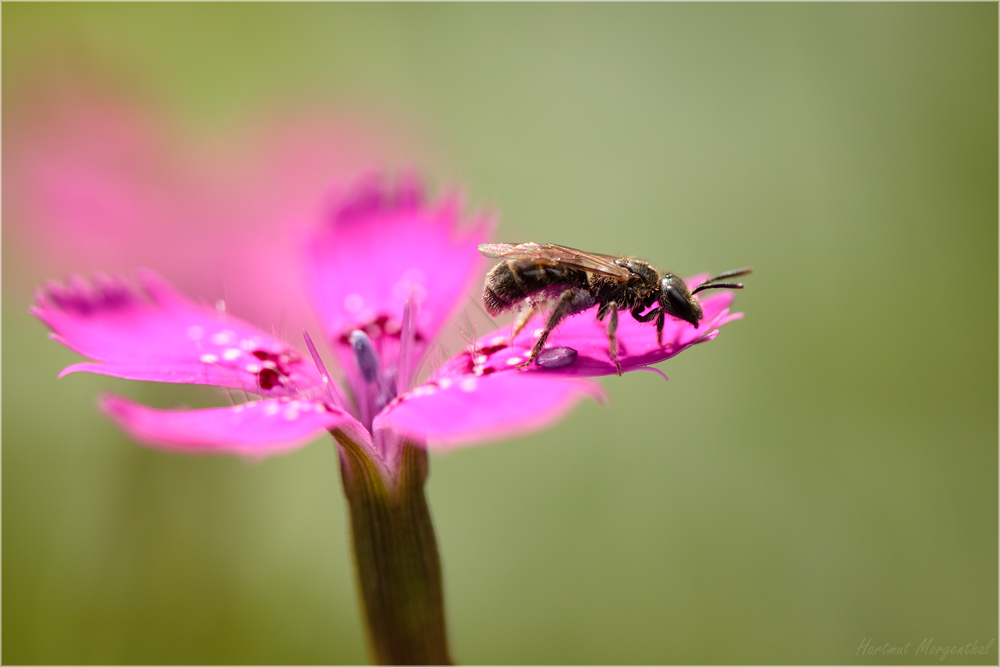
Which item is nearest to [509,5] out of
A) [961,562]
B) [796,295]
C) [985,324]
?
[796,295]

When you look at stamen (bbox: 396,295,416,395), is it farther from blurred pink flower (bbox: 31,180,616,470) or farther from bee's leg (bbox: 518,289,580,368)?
bee's leg (bbox: 518,289,580,368)

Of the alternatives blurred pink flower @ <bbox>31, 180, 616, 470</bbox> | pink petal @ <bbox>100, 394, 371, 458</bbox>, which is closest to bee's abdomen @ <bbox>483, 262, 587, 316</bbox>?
blurred pink flower @ <bbox>31, 180, 616, 470</bbox>

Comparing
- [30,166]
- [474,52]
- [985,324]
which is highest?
[474,52]

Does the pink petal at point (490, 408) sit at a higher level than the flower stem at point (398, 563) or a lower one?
higher

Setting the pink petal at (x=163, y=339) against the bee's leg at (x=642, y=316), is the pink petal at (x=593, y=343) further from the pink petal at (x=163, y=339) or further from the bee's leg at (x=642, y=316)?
the pink petal at (x=163, y=339)

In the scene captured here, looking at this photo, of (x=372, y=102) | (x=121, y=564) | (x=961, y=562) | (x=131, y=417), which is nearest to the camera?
(x=131, y=417)

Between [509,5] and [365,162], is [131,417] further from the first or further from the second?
[509,5]

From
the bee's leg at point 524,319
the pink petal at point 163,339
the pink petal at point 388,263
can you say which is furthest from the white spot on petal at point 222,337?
the bee's leg at point 524,319
